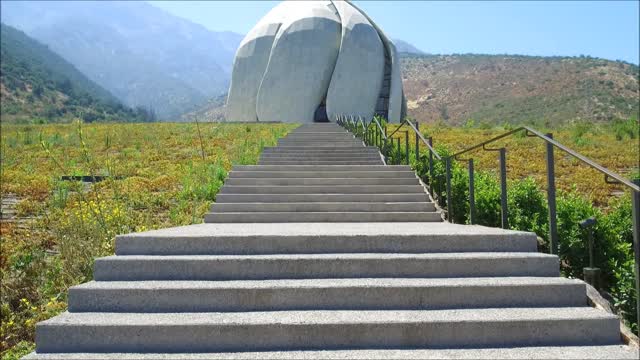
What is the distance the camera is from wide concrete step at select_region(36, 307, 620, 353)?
12.3ft

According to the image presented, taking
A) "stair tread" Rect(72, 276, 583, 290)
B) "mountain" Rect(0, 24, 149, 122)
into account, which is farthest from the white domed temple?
"mountain" Rect(0, 24, 149, 122)

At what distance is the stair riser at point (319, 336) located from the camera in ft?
12.3

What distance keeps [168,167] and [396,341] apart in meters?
8.36

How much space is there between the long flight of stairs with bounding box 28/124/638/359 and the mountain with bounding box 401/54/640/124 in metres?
45.3

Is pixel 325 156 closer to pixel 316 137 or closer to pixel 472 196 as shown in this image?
pixel 316 137

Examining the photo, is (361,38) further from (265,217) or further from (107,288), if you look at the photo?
(107,288)

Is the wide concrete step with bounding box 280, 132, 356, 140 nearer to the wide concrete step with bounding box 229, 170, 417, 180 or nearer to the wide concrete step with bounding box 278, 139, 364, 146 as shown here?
the wide concrete step with bounding box 278, 139, 364, 146

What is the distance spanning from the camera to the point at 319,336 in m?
3.76

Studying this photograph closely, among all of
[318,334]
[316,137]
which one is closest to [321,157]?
[316,137]

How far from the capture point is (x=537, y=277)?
446 cm

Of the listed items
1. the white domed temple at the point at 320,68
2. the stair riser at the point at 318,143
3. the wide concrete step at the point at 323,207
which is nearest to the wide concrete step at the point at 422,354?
the wide concrete step at the point at 323,207

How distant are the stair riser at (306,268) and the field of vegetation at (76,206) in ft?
3.51

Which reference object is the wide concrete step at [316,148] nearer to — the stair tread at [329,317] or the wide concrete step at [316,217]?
the wide concrete step at [316,217]

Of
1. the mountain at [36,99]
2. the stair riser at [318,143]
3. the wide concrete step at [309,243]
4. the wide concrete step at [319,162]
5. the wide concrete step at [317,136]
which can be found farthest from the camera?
the mountain at [36,99]
